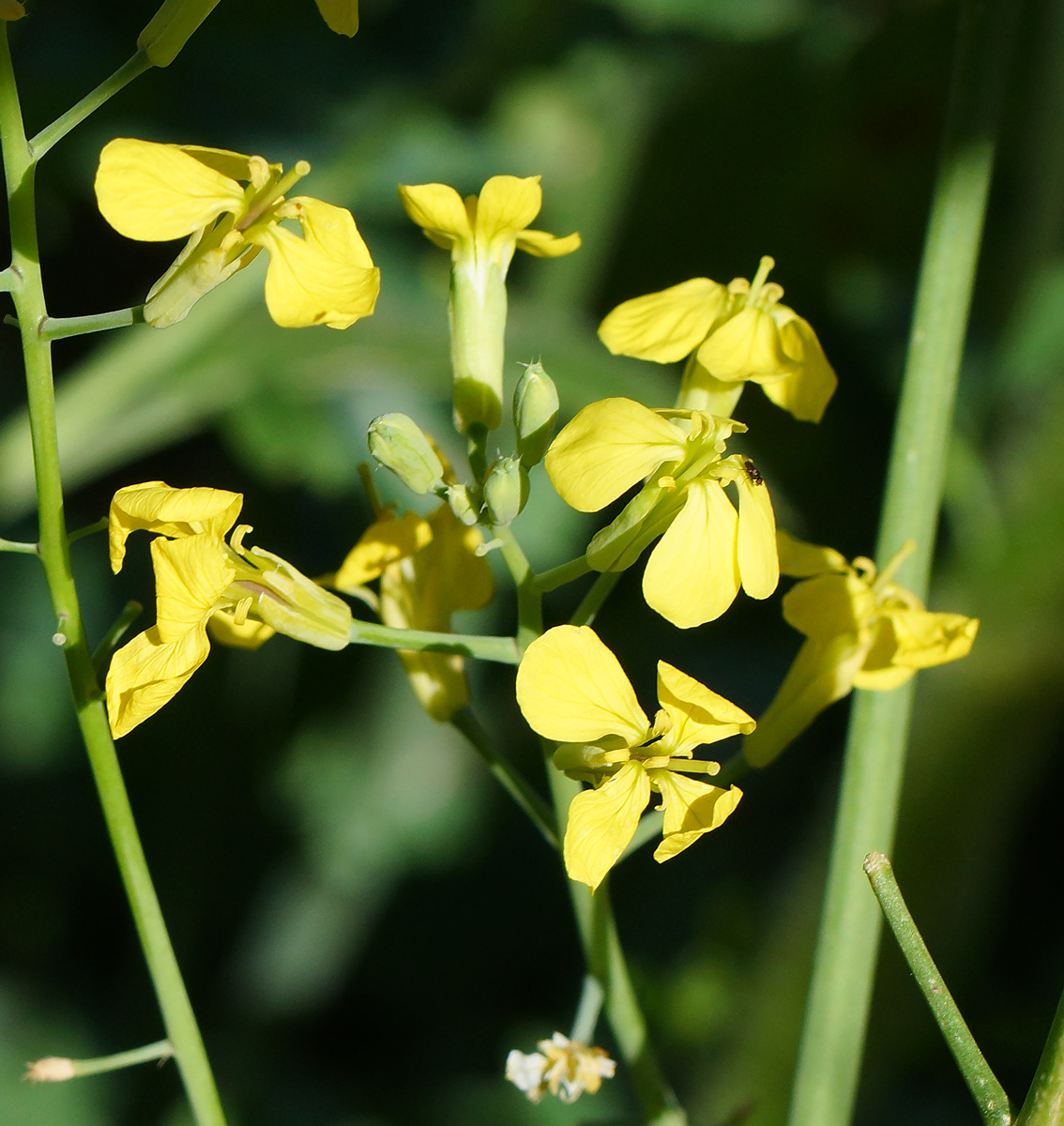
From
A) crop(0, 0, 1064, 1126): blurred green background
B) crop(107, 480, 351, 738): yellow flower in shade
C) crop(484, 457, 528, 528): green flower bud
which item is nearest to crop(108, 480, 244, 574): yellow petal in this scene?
crop(107, 480, 351, 738): yellow flower in shade

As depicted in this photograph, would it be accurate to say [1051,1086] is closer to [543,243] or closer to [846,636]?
[846,636]

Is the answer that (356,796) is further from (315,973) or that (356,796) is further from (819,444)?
(819,444)

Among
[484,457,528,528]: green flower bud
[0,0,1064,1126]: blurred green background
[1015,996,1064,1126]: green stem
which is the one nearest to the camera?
[1015,996,1064,1126]: green stem

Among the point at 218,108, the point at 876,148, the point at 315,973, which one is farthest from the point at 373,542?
the point at 876,148

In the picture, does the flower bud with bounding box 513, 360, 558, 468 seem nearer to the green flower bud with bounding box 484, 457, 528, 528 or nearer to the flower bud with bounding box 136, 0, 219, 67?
the green flower bud with bounding box 484, 457, 528, 528

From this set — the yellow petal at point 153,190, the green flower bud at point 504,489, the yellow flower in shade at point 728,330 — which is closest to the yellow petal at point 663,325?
the yellow flower in shade at point 728,330

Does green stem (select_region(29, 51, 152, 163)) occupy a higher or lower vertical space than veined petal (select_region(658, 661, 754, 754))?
higher
